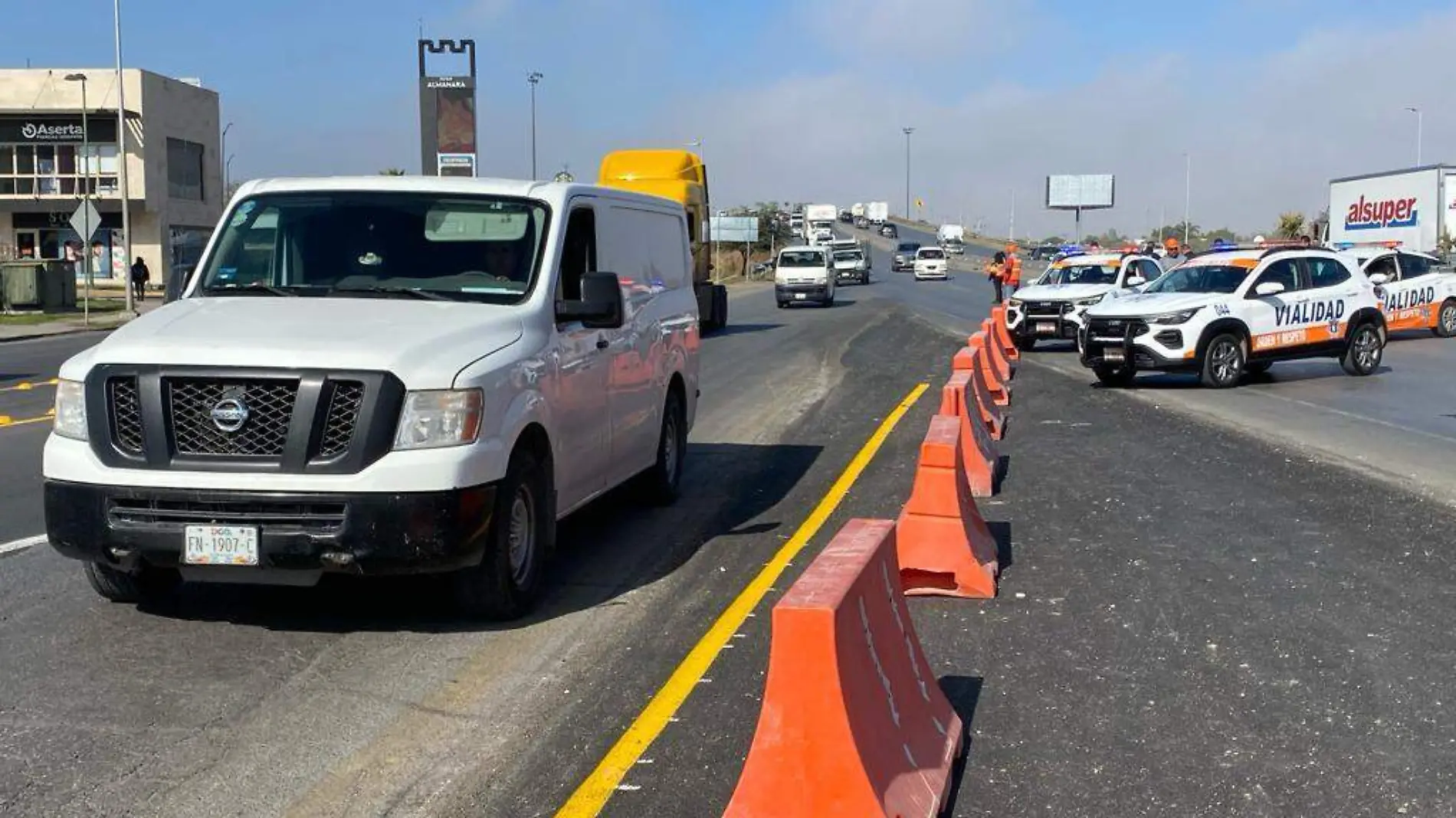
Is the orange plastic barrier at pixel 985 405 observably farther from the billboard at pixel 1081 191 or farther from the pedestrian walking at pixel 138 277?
the billboard at pixel 1081 191

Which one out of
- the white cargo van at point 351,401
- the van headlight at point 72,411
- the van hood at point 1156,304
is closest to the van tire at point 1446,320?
the van hood at point 1156,304

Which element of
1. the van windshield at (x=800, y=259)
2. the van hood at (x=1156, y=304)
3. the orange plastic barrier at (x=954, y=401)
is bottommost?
the orange plastic barrier at (x=954, y=401)

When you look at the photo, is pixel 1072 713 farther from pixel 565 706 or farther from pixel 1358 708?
pixel 565 706

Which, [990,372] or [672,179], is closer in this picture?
[990,372]

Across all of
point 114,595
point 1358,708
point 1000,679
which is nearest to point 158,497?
point 114,595

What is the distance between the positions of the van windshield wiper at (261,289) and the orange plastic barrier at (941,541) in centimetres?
324

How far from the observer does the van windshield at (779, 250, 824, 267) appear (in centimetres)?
4650

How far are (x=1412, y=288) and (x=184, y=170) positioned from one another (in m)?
49.1

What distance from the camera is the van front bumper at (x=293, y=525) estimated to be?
5977mm

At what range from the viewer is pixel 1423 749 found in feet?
16.7

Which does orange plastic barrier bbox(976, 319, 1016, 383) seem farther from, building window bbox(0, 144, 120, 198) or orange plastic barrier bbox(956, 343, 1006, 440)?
building window bbox(0, 144, 120, 198)

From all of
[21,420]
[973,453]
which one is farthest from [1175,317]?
[21,420]

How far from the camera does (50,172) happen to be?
187 feet

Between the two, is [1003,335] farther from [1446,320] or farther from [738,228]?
[738,228]
